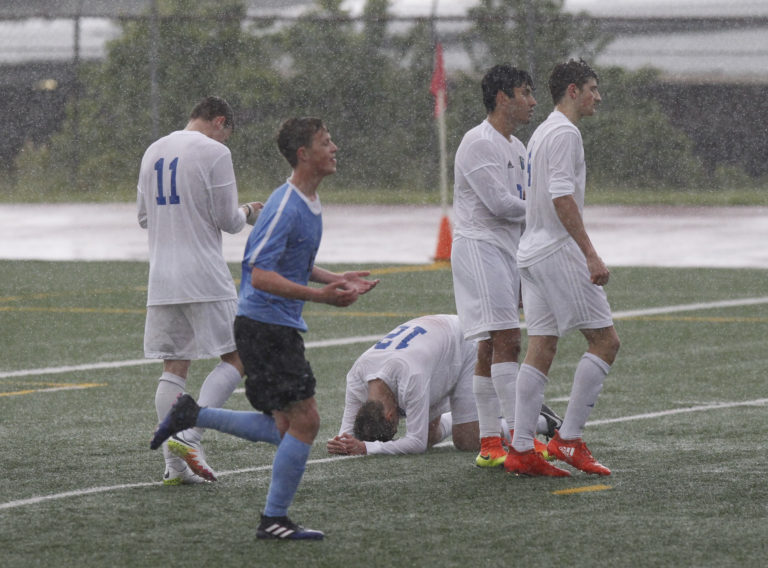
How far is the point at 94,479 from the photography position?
7.54 m

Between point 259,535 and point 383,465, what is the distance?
1768 millimetres

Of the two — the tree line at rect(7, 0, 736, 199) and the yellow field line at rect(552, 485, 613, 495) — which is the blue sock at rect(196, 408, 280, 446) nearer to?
the yellow field line at rect(552, 485, 613, 495)

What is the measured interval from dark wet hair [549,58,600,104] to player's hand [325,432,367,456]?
201 centimetres

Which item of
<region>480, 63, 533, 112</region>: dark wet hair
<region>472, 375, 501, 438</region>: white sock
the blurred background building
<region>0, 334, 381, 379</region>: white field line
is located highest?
the blurred background building

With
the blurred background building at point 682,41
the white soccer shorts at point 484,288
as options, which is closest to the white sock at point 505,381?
the white soccer shorts at point 484,288

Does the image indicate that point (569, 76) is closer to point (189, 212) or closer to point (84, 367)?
point (189, 212)

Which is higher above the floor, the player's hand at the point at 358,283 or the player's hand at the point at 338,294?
the player's hand at the point at 358,283

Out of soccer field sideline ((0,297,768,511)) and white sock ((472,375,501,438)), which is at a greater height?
white sock ((472,375,501,438))

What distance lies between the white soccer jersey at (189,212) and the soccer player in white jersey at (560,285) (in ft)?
4.69

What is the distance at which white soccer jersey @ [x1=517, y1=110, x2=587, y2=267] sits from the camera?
7.27m

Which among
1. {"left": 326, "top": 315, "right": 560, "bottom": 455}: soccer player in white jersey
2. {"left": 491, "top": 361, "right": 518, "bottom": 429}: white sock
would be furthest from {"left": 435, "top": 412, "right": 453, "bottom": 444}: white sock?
{"left": 491, "top": 361, "right": 518, "bottom": 429}: white sock

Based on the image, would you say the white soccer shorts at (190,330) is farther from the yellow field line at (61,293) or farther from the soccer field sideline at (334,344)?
the yellow field line at (61,293)

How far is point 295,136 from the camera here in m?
6.14

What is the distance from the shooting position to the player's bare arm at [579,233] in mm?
7105
